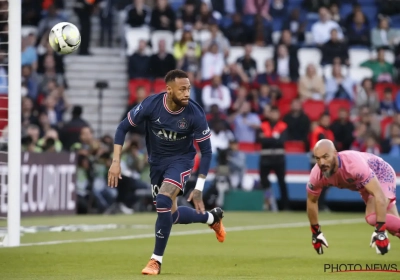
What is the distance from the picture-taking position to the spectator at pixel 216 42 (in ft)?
82.9

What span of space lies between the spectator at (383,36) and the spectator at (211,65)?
13.8 feet

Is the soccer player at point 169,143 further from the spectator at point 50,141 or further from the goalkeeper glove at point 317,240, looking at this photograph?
the spectator at point 50,141

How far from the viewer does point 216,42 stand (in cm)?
2527

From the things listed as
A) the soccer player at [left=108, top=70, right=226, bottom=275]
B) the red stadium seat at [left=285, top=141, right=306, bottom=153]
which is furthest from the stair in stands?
the soccer player at [left=108, top=70, right=226, bottom=275]

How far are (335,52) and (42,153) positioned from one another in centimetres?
913

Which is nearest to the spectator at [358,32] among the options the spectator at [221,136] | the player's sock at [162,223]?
the spectator at [221,136]

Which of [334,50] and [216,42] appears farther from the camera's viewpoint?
[334,50]

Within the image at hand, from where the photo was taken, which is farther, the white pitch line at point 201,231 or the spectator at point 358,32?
the spectator at point 358,32

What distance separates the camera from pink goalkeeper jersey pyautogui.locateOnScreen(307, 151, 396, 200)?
10453 millimetres

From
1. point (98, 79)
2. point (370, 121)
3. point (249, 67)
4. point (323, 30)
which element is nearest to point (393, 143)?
point (370, 121)

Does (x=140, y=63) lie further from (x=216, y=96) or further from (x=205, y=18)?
(x=216, y=96)

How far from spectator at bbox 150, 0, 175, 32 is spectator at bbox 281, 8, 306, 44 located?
301cm

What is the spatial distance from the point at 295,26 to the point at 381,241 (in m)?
17.1

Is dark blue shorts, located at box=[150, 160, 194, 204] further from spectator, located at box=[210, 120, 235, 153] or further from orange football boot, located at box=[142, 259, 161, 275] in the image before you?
spectator, located at box=[210, 120, 235, 153]
